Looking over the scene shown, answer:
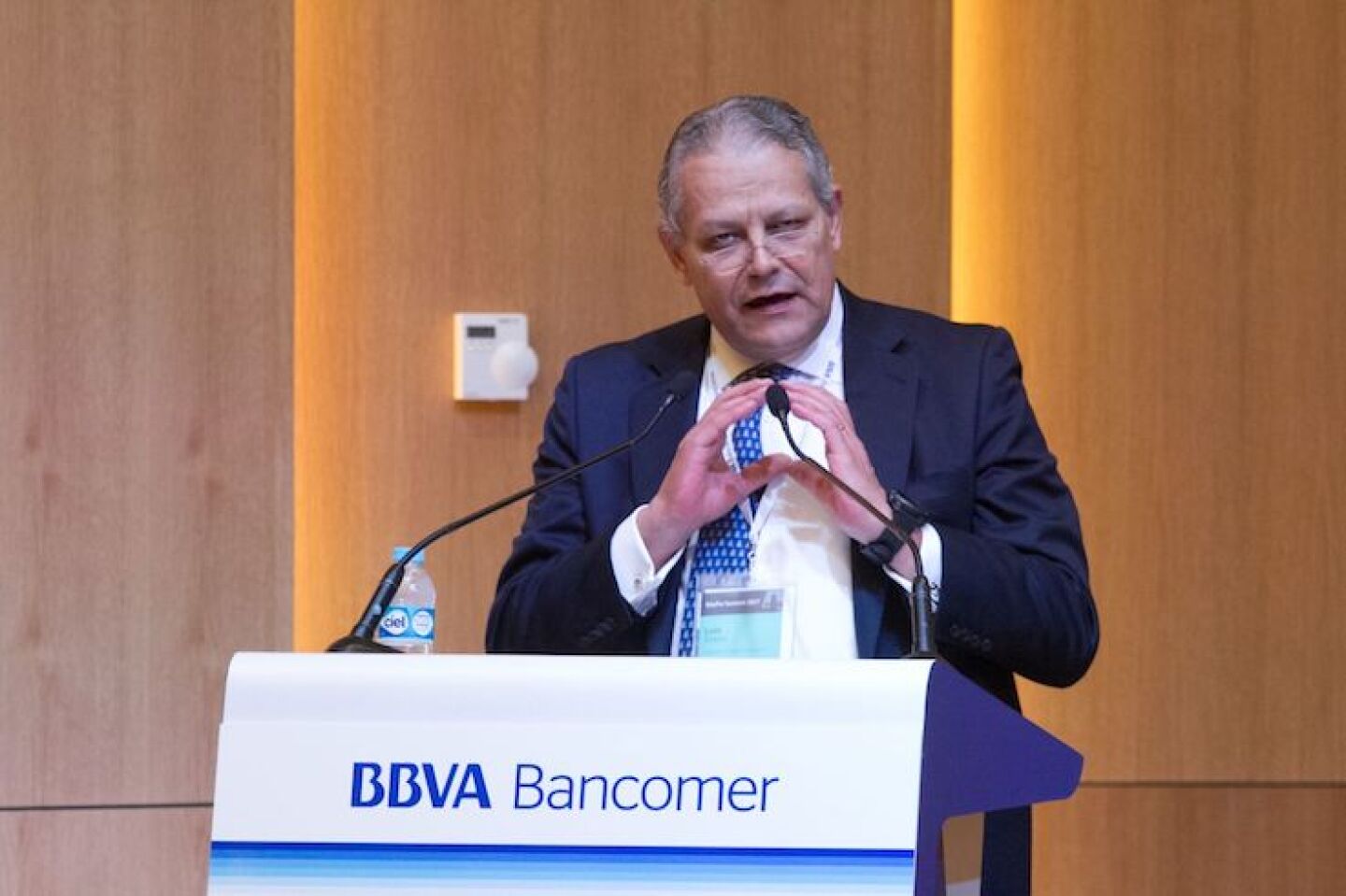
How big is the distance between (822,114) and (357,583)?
4.45ft

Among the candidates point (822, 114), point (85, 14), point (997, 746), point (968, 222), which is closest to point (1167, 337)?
point (968, 222)

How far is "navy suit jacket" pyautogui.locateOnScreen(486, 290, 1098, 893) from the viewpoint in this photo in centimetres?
266

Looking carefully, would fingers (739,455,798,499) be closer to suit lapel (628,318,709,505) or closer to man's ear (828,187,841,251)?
suit lapel (628,318,709,505)

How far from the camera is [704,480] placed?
2.58 m

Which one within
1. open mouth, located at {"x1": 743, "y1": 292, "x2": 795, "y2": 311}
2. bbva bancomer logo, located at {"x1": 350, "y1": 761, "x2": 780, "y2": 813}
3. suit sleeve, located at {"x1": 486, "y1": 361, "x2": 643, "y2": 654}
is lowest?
bbva bancomer logo, located at {"x1": 350, "y1": 761, "x2": 780, "y2": 813}

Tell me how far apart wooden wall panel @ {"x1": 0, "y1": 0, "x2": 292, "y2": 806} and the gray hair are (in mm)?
1422

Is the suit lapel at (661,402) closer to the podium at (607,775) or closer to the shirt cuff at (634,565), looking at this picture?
the shirt cuff at (634,565)

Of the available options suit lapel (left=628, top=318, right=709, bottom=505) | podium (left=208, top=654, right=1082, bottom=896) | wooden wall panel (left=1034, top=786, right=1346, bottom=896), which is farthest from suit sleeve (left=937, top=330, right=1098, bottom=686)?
wooden wall panel (left=1034, top=786, right=1346, bottom=896)

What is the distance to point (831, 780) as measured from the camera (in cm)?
187

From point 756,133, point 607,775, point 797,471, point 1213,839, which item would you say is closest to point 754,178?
point 756,133

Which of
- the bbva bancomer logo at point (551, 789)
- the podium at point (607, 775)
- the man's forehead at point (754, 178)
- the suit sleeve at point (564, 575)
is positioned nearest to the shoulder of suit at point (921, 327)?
the man's forehead at point (754, 178)

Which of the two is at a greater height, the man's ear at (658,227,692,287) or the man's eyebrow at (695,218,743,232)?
the man's eyebrow at (695,218,743,232)

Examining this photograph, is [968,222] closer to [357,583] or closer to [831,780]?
[357,583]

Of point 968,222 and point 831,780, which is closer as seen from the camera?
point 831,780
